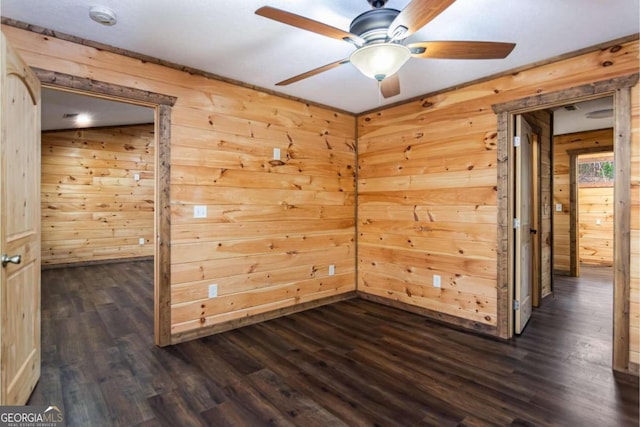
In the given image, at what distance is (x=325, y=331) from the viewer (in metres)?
3.14

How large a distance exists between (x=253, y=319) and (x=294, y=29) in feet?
8.85

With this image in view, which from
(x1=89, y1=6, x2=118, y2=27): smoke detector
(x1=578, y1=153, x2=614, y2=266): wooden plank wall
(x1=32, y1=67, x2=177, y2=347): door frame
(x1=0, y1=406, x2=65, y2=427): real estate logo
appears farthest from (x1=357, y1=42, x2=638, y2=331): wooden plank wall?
(x1=578, y1=153, x2=614, y2=266): wooden plank wall

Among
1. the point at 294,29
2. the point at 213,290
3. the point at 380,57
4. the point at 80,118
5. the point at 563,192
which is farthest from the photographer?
the point at 563,192

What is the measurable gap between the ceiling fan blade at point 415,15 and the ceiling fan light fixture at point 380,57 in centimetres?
7

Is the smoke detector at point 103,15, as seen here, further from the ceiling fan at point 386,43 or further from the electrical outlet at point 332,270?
the electrical outlet at point 332,270

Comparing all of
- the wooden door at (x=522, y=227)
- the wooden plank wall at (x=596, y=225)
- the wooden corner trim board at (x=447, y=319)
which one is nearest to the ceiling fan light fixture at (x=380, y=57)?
the wooden door at (x=522, y=227)

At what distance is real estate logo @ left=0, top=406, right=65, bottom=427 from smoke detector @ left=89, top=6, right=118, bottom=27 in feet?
7.53

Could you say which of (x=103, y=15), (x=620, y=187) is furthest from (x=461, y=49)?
(x=103, y=15)

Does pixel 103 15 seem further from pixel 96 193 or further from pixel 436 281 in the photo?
pixel 96 193

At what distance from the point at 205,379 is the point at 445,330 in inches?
88.1

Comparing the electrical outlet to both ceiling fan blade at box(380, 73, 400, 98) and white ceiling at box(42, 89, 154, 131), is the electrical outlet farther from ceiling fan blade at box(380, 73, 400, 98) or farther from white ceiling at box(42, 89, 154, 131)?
white ceiling at box(42, 89, 154, 131)

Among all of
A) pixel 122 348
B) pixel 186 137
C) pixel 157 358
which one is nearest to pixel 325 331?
pixel 157 358

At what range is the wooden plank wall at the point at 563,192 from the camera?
18.2 ft

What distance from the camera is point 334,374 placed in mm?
2344
